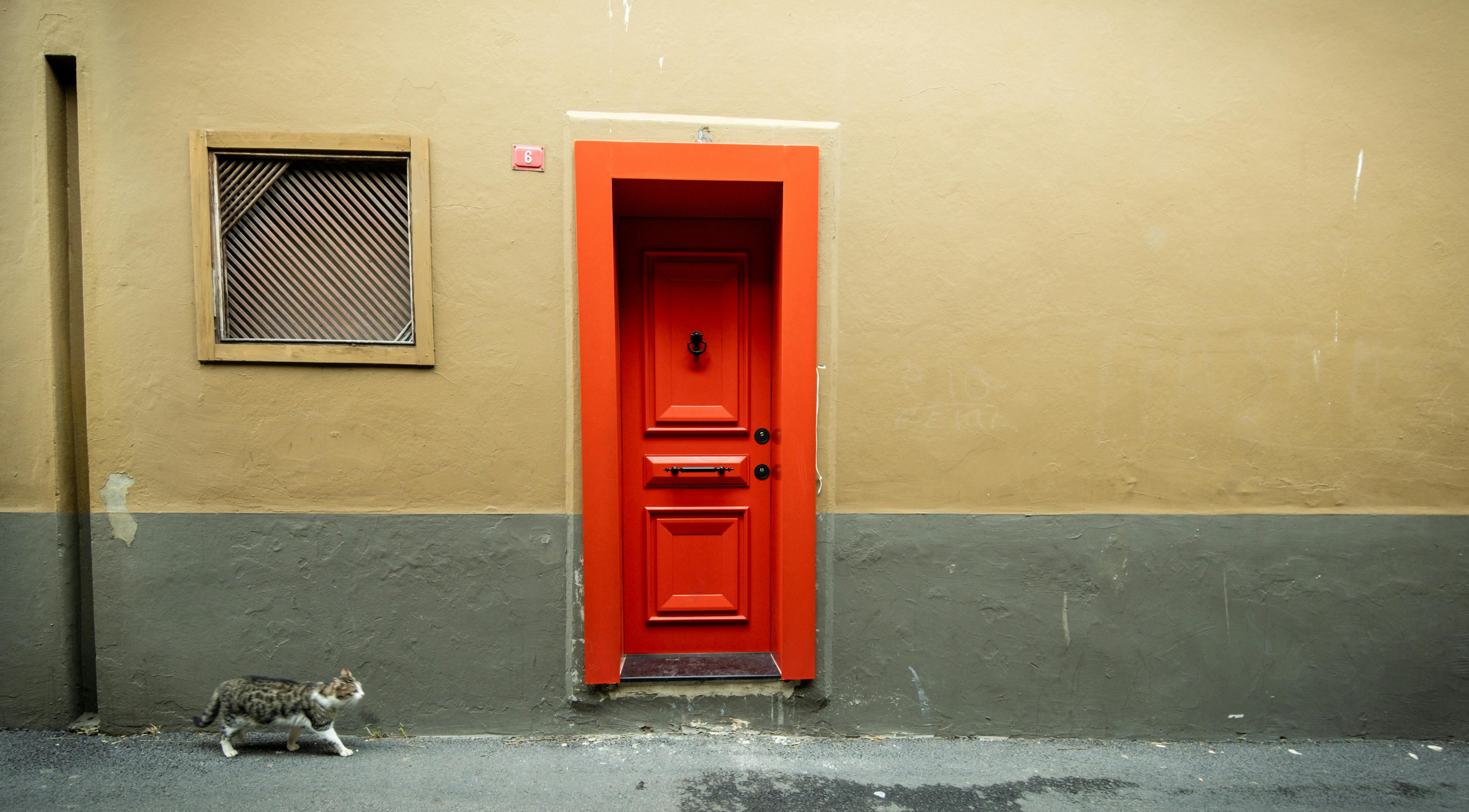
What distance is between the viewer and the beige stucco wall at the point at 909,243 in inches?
133

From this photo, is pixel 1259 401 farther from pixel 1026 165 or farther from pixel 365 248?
pixel 365 248

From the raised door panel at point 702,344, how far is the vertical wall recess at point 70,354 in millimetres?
2757

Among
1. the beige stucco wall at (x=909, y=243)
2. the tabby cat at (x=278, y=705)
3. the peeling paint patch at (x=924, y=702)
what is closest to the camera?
the tabby cat at (x=278, y=705)

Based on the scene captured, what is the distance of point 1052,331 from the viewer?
3.56m

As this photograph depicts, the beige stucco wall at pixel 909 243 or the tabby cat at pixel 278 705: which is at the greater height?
the beige stucco wall at pixel 909 243

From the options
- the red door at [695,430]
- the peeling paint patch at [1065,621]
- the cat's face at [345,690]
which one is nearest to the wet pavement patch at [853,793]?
the peeling paint patch at [1065,621]

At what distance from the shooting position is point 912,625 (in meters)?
3.60

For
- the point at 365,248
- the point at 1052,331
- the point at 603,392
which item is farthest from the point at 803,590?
the point at 365,248

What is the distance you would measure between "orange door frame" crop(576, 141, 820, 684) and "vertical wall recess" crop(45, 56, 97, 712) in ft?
7.96

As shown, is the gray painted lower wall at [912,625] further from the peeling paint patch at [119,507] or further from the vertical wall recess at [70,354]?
the vertical wall recess at [70,354]

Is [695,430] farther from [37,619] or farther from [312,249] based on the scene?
[37,619]

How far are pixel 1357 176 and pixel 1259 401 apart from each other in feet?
4.08

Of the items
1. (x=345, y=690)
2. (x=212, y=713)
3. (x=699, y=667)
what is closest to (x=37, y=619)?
(x=212, y=713)

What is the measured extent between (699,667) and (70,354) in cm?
348
